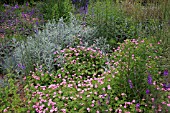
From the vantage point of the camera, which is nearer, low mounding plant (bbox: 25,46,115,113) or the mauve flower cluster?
low mounding plant (bbox: 25,46,115,113)

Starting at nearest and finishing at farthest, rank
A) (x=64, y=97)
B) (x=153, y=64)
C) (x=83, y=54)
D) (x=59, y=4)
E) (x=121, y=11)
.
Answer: (x=64, y=97) < (x=153, y=64) < (x=83, y=54) < (x=121, y=11) < (x=59, y=4)

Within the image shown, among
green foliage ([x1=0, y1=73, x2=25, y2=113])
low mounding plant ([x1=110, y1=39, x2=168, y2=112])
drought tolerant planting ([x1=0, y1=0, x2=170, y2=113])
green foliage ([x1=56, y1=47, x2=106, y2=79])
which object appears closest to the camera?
low mounding plant ([x1=110, y1=39, x2=168, y2=112])

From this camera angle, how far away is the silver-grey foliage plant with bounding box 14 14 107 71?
4.55 m

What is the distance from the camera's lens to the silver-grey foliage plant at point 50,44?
455 cm

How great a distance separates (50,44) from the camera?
4.76 metres

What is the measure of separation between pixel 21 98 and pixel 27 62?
2.74ft

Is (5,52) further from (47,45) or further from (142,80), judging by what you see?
(142,80)

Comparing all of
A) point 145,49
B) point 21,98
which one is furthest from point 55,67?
point 145,49

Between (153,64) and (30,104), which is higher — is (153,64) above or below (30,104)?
above

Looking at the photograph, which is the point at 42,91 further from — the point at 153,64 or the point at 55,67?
the point at 153,64

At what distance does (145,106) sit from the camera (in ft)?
10.1

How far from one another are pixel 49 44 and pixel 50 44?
0.02m

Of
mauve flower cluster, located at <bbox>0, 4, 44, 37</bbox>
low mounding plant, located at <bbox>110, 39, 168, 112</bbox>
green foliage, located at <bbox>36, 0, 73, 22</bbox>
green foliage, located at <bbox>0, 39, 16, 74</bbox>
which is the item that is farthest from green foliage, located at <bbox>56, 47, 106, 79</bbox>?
green foliage, located at <bbox>36, 0, 73, 22</bbox>

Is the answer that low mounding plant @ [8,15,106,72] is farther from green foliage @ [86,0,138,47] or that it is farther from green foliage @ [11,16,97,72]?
green foliage @ [86,0,138,47]
